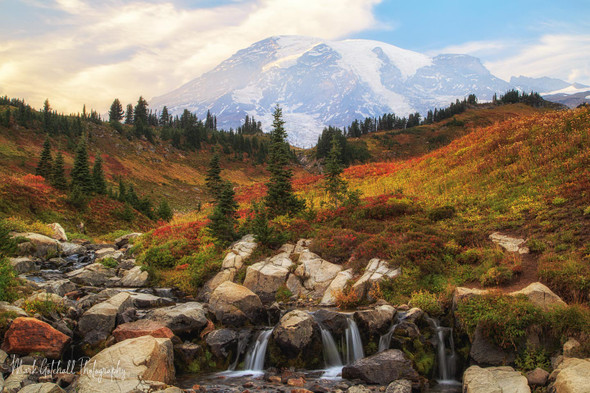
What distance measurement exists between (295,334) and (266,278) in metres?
6.09

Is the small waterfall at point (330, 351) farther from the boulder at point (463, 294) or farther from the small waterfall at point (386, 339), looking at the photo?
the boulder at point (463, 294)

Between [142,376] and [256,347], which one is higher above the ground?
[142,376]

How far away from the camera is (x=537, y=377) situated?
8719mm

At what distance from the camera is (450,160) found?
29.4 meters

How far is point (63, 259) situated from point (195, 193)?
66.2 m

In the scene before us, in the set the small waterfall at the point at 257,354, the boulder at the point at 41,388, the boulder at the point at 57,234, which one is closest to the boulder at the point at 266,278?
the small waterfall at the point at 257,354

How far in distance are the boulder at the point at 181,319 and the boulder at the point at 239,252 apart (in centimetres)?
573

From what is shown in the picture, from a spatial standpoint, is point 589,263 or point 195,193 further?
point 195,193

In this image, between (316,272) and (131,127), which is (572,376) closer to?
(316,272)

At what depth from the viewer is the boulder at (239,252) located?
63.0 ft

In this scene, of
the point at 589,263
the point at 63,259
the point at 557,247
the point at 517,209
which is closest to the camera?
the point at 589,263

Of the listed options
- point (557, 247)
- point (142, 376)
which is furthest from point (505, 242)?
point (142, 376)

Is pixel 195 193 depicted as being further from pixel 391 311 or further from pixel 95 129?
pixel 391 311

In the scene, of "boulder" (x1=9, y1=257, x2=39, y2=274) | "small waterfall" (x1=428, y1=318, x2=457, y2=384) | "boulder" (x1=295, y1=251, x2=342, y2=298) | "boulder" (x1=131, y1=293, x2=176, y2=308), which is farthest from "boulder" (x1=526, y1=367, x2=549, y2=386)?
"boulder" (x1=9, y1=257, x2=39, y2=274)
